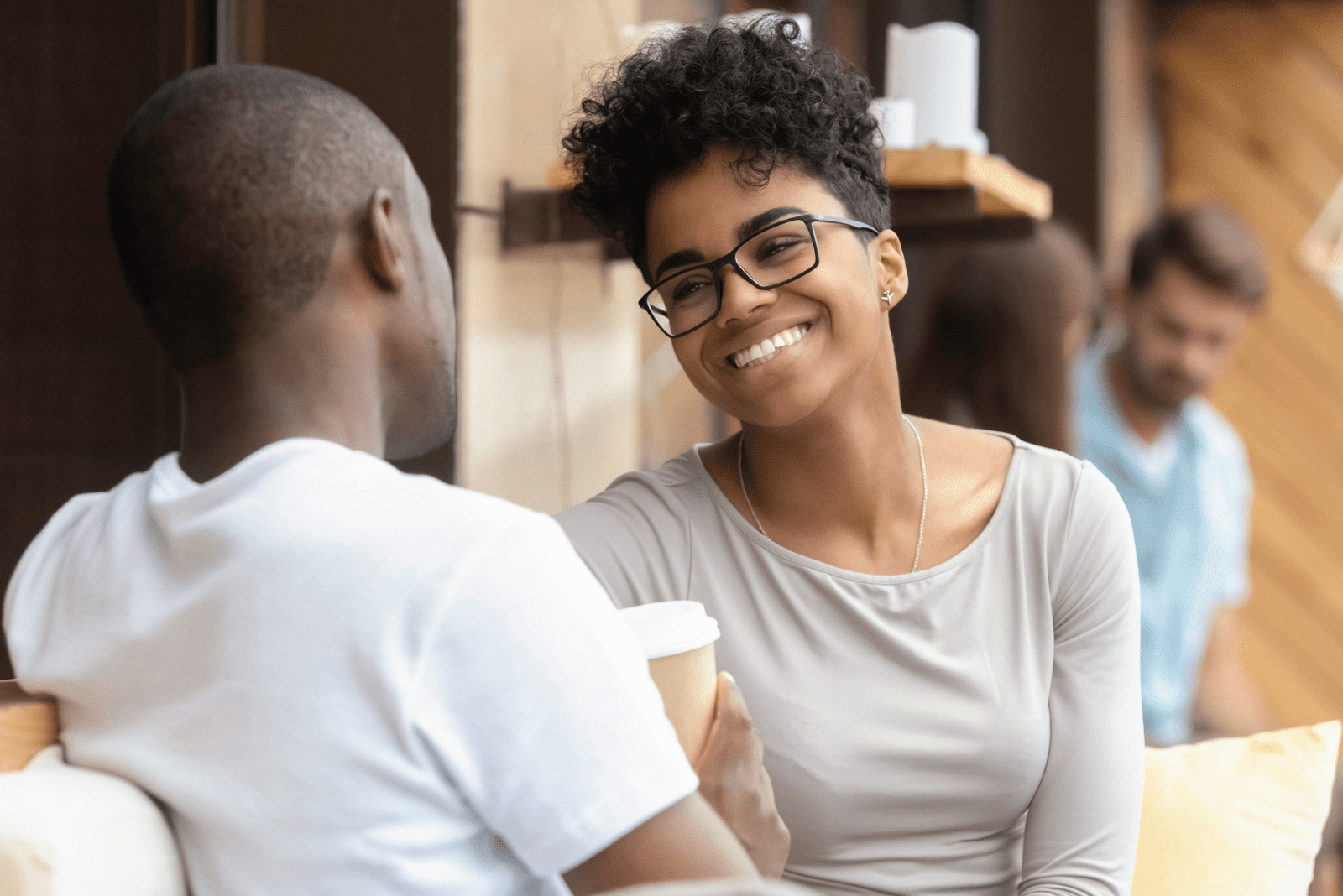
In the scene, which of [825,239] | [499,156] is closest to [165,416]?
[499,156]

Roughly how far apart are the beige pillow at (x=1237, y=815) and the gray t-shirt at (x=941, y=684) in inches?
7.4

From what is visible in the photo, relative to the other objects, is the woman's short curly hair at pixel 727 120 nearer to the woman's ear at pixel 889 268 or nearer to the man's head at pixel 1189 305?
the woman's ear at pixel 889 268

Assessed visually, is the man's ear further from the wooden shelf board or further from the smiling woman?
the wooden shelf board

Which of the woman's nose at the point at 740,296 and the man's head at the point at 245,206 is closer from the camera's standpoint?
the man's head at the point at 245,206

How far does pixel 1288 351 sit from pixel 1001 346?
265 cm

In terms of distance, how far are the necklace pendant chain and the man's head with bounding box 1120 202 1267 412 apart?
1720 mm

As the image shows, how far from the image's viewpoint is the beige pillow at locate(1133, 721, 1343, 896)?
1.36 m

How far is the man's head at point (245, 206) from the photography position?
0.75 meters

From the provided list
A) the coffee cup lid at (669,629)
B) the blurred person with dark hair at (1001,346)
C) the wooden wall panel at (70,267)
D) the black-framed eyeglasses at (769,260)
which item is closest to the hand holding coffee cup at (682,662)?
the coffee cup lid at (669,629)

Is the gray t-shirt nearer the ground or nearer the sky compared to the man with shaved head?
nearer the ground

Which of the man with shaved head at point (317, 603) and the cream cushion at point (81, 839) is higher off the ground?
the man with shaved head at point (317, 603)

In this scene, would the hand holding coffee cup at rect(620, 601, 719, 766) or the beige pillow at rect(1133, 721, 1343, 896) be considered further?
the beige pillow at rect(1133, 721, 1343, 896)

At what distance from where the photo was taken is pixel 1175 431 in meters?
2.94

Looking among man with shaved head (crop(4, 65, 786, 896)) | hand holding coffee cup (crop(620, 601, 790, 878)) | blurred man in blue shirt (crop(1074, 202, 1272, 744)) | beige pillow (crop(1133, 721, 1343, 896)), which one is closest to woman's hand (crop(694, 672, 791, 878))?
hand holding coffee cup (crop(620, 601, 790, 878))
